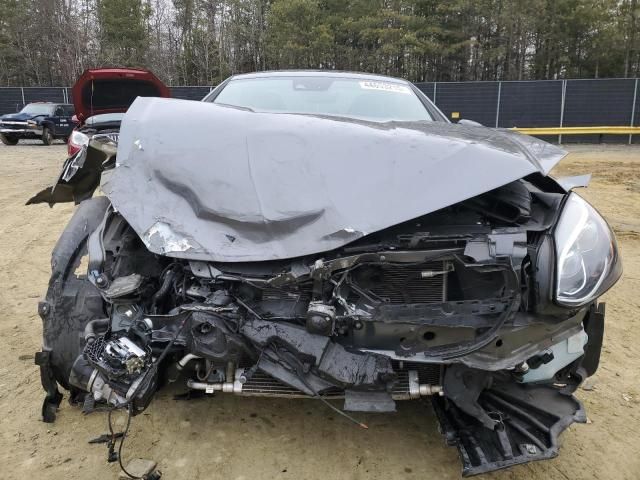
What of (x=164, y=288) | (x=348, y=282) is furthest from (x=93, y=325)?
(x=348, y=282)

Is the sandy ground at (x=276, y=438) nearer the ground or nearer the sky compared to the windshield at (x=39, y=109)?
nearer the ground

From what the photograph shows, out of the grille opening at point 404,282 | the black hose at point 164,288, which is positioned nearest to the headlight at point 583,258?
the grille opening at point 404,282

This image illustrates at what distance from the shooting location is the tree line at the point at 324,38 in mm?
28197

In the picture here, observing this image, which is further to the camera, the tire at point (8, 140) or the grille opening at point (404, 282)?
the tire at point (8, 140)

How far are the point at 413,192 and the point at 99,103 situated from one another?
766cm

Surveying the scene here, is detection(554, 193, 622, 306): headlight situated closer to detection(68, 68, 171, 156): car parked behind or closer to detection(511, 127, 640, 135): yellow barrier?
detection(68, 68, 171, 156): car parked behind

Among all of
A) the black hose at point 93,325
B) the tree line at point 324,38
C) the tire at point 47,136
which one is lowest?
the black hose at point 93,325

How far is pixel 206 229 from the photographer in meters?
2.14

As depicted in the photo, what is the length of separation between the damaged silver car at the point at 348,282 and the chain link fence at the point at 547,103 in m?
17.6

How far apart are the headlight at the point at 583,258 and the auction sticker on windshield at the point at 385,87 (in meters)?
2.23

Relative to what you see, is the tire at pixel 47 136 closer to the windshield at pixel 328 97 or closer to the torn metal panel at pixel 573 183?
the windshield at pixel 328 97

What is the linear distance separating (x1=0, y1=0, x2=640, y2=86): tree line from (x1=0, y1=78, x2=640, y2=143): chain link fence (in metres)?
9.30

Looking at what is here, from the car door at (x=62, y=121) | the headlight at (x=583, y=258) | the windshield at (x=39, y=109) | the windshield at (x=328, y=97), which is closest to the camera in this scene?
the headlight at (x=583, y=258)

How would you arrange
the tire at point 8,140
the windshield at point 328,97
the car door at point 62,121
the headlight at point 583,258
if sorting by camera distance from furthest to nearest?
the car door at point 62,121, the tire at point 8,140, the windshield at point 328,97, the headlight at point 583,258
